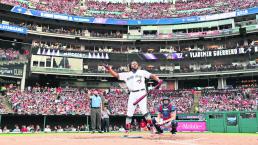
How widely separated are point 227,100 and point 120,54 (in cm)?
2067

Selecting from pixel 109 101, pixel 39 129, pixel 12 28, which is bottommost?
pixel 39 129

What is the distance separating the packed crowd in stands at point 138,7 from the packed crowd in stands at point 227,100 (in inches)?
720

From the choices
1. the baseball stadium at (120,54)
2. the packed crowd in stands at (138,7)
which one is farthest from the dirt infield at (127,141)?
the packed crowd in stands at (138,7)

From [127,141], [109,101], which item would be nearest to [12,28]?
[109,101]

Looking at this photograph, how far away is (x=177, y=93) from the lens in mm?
46781

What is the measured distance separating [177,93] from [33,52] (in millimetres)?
22743

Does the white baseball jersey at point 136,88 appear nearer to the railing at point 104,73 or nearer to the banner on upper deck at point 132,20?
the railing at point 104,73

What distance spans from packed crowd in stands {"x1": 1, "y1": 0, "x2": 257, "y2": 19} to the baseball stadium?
0.20 metres

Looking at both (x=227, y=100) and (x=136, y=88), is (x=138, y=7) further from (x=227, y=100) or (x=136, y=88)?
(x=136, y=88)

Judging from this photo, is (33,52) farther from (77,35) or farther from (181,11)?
(181,11)

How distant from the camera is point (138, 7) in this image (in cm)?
6519

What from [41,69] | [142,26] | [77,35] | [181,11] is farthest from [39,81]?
[181,11]

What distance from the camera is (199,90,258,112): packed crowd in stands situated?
124 feet

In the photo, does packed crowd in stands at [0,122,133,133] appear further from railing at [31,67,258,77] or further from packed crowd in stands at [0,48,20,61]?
railing at [31,67,258,77]
